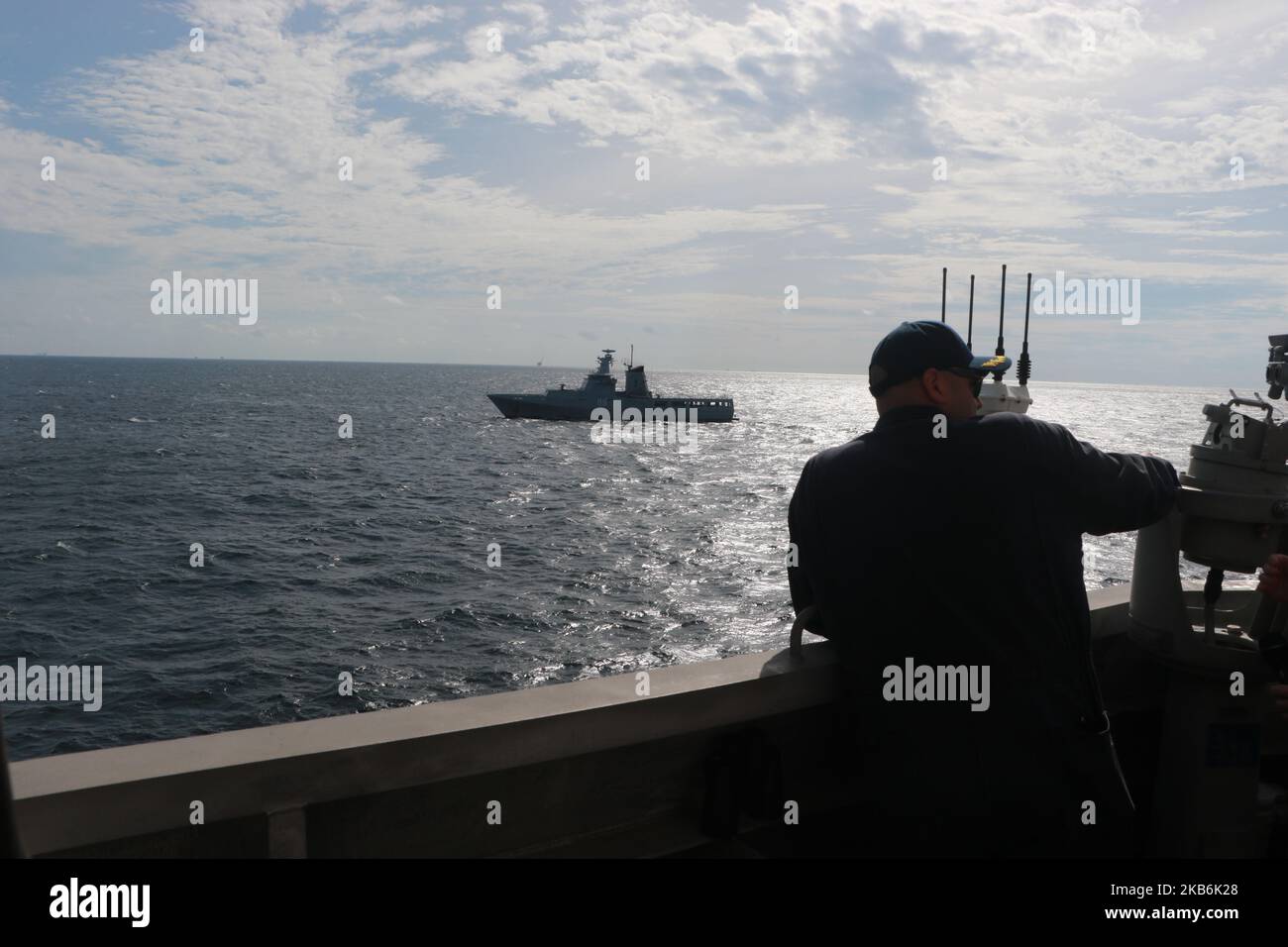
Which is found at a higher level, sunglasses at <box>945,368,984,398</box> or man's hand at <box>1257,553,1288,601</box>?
sunglasses at <box>945,368,984,398</box>

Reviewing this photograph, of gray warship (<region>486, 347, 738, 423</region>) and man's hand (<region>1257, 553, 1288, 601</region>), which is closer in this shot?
man's hand (<region>1257, 553, 1288, 601</region>)

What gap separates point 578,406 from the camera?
84.5 meters

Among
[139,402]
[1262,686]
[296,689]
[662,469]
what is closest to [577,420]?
[662,469]

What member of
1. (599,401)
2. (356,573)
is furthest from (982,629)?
(599,401)

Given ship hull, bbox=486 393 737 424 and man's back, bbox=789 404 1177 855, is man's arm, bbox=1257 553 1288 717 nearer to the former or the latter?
man's back, bbox=789 404 1177 855

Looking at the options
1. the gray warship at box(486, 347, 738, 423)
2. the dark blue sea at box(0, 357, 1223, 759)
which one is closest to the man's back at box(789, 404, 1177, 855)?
the dark blue sea at box(0, 357, 1223, 759)

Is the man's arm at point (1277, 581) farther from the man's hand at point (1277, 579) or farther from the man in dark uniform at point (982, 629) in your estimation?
the man in dark uniform at point (982, 629)

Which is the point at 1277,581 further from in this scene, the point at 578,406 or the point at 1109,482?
the point at 578,406

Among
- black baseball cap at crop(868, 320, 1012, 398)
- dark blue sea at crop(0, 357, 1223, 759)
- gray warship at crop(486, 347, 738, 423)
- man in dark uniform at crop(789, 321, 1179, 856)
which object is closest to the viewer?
man in dark uniform at crop(789, 321, 1179, 856)

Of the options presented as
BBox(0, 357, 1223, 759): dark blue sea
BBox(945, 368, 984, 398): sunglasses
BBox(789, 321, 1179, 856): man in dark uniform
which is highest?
BBox(945, 368, 984, 398): sunglasses

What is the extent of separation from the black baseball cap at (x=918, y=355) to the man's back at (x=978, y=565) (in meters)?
0.17

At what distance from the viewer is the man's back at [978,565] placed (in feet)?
7.47

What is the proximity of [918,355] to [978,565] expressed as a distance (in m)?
0.60

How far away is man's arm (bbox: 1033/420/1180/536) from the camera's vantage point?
7.61 ft
